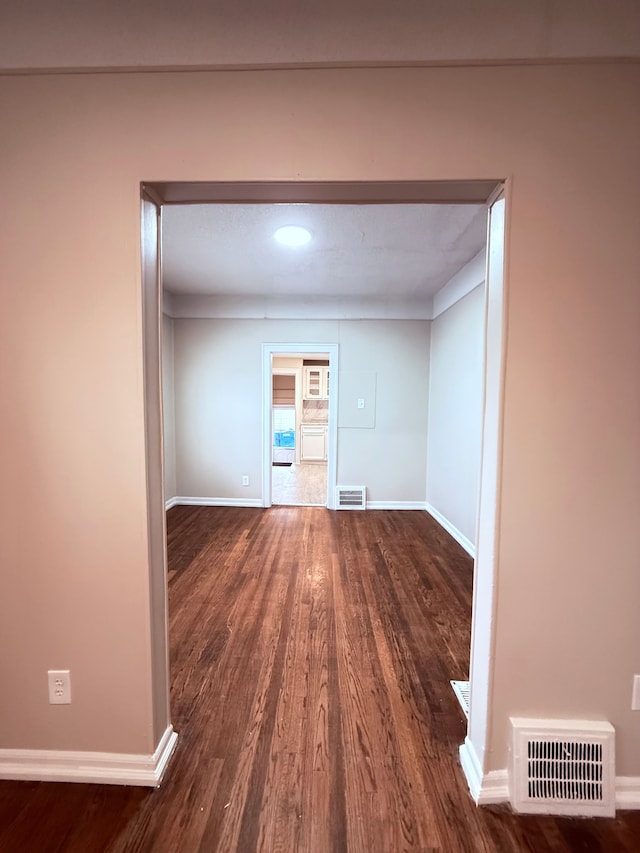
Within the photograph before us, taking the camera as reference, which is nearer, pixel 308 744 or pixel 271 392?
pixel 308 744

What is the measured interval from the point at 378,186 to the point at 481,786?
6.63 ft

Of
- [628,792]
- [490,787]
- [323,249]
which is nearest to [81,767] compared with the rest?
[490,787]

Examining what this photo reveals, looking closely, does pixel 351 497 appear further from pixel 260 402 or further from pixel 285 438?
pixel 285 438

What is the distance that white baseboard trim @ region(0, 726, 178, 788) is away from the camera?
128cm

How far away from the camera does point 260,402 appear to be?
4.58 m

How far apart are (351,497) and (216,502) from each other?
1751 millimetres

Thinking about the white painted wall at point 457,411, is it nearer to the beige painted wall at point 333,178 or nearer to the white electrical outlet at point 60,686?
the beige painted wall at point 333,178

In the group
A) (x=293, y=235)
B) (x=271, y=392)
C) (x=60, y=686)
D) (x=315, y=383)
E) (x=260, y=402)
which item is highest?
(x=293, y=235)

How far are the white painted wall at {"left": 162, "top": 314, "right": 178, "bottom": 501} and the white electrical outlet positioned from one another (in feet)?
11.0

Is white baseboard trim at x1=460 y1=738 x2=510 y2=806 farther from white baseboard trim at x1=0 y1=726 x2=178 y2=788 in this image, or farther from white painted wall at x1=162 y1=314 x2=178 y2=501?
white painted wall at x1=162 y1=314 x2=178 y2=501

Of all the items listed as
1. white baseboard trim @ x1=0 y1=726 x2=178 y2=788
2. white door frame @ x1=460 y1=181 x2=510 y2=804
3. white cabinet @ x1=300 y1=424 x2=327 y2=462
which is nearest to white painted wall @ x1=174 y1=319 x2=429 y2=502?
white door frame @ x1=460 y1=181 x2=510 y2=804

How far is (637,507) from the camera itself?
118cm

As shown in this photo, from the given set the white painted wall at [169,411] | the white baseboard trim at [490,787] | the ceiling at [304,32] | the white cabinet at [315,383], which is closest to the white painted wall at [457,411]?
the white baseboard trim at [490,787]

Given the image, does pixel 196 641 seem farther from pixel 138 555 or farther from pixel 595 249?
pixel 595 249
